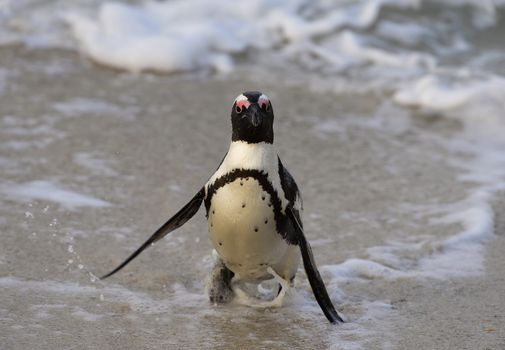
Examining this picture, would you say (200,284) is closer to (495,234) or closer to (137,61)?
(495,234)

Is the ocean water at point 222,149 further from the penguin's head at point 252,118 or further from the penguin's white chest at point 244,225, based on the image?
the penguin's head at point 252,118

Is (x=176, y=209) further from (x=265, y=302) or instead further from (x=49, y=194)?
(x=265, y=302)

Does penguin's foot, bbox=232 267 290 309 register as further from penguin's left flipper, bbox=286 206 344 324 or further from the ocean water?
penguin's left flipper, bbox=286 206 344 324

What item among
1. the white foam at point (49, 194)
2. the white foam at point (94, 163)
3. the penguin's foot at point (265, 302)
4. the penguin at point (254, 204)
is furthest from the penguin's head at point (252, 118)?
the white foam at point (94, 163)

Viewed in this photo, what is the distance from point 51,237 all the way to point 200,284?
0.82m

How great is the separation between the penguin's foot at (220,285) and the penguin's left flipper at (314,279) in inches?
16.2

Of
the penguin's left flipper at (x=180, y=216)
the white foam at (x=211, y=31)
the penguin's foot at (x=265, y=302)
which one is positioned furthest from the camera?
the white foam at (x=211, y=31)

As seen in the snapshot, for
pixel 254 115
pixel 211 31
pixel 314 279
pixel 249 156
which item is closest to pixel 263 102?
pixel 254 115

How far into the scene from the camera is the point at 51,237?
4574mm

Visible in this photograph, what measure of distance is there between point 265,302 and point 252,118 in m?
0.87

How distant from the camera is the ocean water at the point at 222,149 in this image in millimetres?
3941

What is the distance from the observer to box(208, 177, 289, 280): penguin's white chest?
377 centimetres

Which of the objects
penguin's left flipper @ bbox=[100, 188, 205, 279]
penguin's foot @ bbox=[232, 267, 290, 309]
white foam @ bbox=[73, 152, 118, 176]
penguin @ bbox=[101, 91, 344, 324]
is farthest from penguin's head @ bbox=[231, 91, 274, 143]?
white foam @ bbox=[73, 152, 118, 176]

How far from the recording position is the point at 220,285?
407 cm
